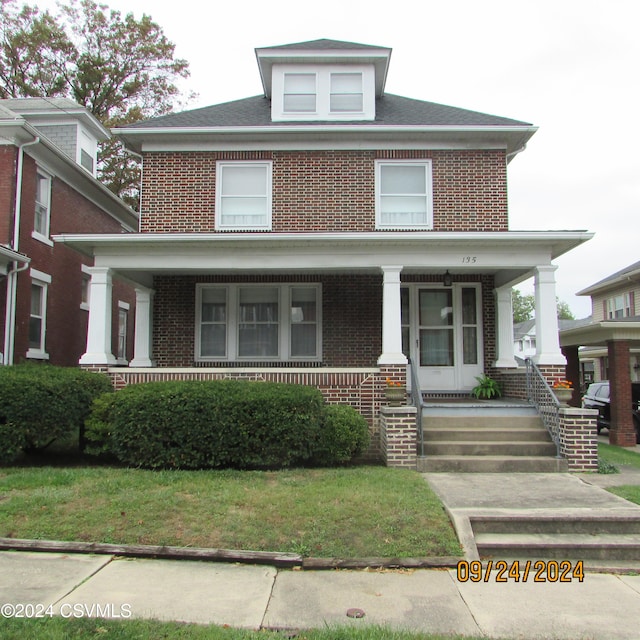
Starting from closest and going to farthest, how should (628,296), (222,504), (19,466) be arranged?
1. (222,504)
2. (19,466)
3. (628,296)

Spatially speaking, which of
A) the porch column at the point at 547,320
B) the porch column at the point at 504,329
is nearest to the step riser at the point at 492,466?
the porch column at the point at 547,320

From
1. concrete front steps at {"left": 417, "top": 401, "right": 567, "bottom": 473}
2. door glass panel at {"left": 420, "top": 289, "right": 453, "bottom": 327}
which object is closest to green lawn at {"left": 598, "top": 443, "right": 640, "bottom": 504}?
concrete front steps at {"left": 417, "top": 401, "right": 567, "bottom": 473}

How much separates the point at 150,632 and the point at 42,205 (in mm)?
12782

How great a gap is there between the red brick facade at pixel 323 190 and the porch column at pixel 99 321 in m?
1.91

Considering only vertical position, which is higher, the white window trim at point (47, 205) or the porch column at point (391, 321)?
the white window trim at point (47, 205)

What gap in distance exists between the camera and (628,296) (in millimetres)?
28578

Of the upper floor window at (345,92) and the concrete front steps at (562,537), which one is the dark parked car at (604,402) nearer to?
the concrete front steps at (562,537)

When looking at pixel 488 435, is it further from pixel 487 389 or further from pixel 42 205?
pixel 42 205

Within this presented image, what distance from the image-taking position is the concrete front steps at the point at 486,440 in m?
8.36

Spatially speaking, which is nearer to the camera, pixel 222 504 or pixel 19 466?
pixel 222 504

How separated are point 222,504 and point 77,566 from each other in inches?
66.6

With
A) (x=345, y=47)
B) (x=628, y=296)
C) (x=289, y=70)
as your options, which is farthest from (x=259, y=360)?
(x=628, y=296)

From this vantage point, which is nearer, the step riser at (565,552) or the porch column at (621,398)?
the step riser at (565,552)

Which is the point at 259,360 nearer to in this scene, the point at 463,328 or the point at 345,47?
the point at 463,328
